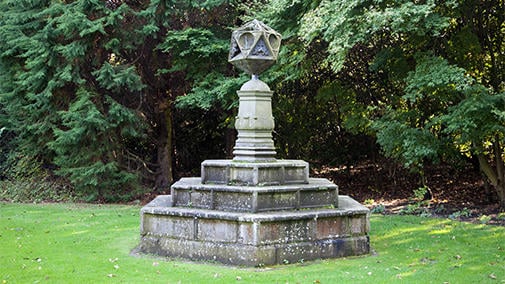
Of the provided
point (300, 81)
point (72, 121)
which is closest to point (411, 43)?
point (300, 81)

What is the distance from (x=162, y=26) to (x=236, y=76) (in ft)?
9.41

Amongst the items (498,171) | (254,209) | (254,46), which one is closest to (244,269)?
(254,209)

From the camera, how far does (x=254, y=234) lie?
763cm

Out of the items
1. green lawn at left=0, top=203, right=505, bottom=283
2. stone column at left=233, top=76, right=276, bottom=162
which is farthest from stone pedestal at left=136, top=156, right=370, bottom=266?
stone column at left=233, top=76, right=276, bottom=162

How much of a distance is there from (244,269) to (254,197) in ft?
3.61

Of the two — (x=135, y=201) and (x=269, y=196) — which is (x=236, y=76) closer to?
(x=135, y=201)

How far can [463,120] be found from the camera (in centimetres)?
1134

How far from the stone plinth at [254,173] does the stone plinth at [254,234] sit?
0.70 metres

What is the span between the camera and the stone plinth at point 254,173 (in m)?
8.55

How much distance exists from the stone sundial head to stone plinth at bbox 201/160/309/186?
1721 mm

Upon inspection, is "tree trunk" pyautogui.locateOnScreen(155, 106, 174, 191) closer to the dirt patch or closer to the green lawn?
the dirt patch

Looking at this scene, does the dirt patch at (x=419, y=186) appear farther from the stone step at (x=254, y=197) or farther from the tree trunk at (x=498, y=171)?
the stone step at (x=254, y=197)

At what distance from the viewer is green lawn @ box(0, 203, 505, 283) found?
6.99 m

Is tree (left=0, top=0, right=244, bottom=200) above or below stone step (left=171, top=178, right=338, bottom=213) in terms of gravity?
above
